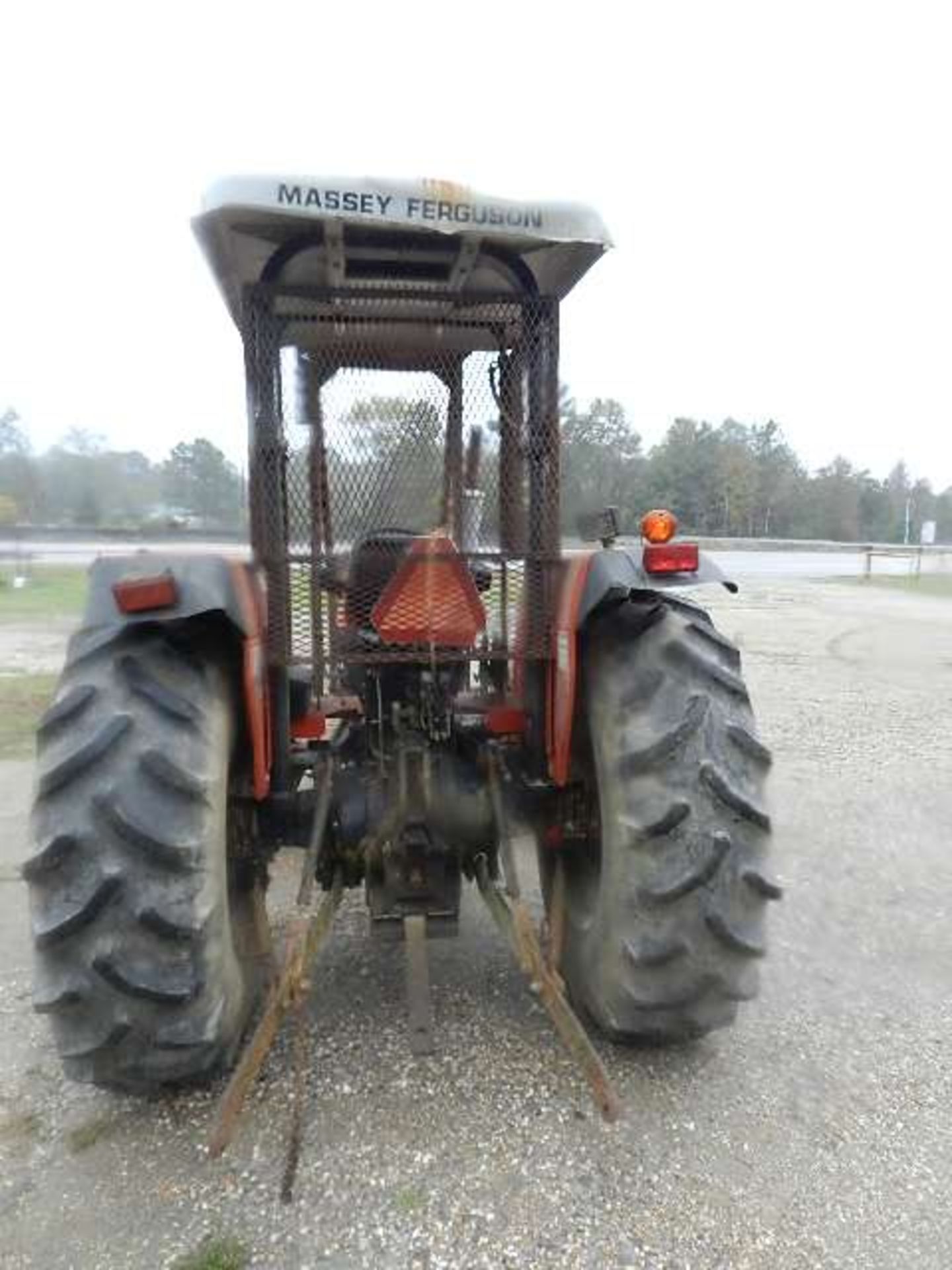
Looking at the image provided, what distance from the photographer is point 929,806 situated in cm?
602

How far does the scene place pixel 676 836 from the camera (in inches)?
106

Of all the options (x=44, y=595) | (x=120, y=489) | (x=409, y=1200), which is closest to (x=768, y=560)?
(x=44, y=595)

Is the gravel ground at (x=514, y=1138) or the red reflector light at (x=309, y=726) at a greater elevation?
the red reflector light at (x=309, y=726)

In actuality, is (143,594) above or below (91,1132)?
above

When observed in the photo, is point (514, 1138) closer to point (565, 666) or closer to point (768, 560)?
point (565, 666)

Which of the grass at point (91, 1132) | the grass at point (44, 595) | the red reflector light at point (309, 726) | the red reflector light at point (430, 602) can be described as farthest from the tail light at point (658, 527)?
the grass at point (44, 595)

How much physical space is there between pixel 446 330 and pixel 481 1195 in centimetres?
246

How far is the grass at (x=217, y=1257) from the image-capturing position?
2174mm

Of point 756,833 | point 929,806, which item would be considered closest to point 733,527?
point 929,806

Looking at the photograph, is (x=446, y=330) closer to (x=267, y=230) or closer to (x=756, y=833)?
(x=267, y=230)

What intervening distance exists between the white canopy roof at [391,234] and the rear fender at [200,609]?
0.89m

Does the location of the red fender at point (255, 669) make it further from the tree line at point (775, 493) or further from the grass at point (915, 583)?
the tree line at point (775, 493)

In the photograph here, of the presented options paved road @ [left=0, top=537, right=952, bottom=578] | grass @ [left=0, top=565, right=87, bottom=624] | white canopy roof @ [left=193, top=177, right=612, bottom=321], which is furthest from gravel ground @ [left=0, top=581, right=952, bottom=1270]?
paved road @ [left=0, top=537, right=952, bottom=578]

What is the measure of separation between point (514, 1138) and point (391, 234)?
246cm
